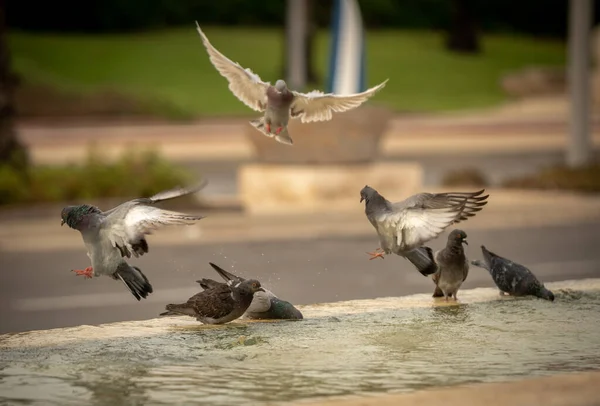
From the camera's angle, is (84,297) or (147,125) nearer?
(84,297)

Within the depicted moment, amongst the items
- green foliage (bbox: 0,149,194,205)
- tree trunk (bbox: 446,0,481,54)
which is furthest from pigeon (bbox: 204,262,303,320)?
tree trunk (bbox: 446,0,481,54)

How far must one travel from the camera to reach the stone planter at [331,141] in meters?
20.7

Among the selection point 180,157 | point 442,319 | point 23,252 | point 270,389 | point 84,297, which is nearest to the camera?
point 270,389

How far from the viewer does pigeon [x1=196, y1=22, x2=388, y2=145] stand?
825 centimetres

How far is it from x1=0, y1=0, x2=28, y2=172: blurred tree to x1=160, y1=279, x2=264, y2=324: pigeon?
1305cm

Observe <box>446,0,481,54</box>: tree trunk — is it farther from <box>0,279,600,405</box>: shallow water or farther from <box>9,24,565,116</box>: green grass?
<box>0,279,600,405</box>: shallow water

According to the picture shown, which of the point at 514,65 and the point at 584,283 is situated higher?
the point at 514,65

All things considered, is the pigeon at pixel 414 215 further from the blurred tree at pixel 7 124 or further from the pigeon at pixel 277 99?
the blurred tree at pixel 7 124

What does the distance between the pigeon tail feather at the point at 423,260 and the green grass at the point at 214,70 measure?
36.9 metres

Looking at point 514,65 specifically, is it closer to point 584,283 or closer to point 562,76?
point 562,76

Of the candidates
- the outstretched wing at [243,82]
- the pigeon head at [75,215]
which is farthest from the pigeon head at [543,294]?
the pigeon head at [75,215]

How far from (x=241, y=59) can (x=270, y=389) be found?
45360 mm

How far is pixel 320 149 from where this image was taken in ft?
68.1

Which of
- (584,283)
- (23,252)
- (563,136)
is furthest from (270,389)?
(563,136)
